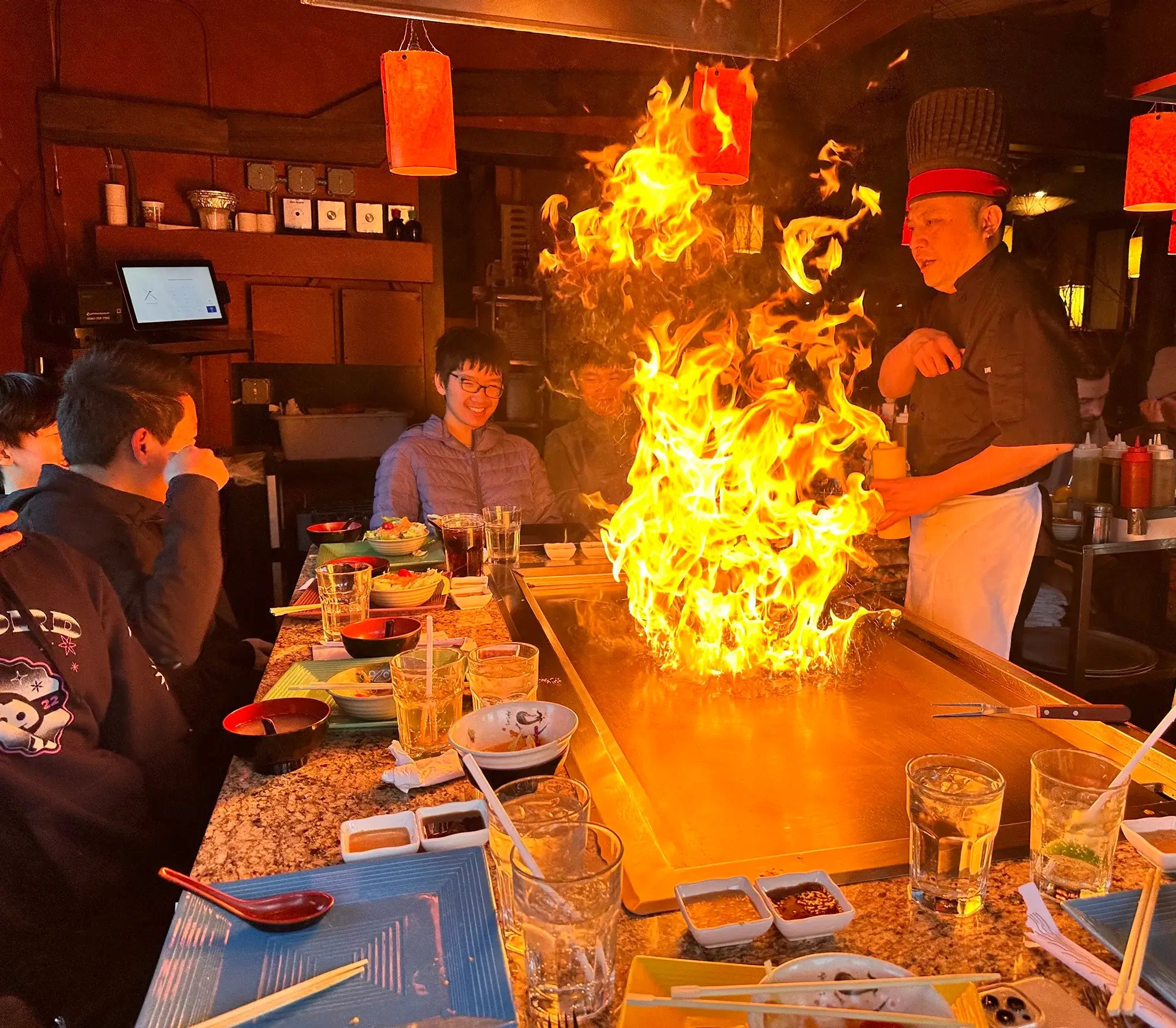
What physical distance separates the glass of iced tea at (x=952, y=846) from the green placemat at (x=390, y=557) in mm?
2120

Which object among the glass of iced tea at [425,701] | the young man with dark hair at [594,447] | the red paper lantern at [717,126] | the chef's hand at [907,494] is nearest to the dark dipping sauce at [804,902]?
the glass of iced tea at [425,701]

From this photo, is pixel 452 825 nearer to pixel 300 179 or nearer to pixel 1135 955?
pixel 1135 955

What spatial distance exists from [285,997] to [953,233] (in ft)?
12.7

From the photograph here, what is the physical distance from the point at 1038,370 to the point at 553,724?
2809 millimetres

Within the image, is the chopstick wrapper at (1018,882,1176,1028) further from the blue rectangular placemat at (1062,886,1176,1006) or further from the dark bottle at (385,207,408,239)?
the dark bottle at (385,207,408,239)

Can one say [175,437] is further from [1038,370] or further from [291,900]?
[1038,370]

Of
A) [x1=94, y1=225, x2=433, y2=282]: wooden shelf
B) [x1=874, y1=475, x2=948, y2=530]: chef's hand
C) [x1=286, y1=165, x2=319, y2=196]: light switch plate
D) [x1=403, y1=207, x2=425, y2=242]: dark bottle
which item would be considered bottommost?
[x1=874, y1=475, x2=948, y2=530]: chef's hand

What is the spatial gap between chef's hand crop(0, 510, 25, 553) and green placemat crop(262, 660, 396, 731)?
0.63 meters

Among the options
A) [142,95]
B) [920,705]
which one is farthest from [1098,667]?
[142,95]

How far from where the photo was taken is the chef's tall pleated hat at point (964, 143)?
3.69 metres

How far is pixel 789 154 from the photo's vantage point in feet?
24.3

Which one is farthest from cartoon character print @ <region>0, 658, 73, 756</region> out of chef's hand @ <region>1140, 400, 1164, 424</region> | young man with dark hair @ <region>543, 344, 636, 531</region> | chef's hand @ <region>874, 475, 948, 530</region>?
chef's hand @ <region>1140, 400, 1164, 424</region>

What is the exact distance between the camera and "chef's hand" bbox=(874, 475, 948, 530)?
139 inches

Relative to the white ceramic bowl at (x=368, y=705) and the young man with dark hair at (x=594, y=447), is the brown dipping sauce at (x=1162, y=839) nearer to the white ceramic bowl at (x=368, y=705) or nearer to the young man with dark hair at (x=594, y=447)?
the white ceramic bowl at (x=368, y=705)
